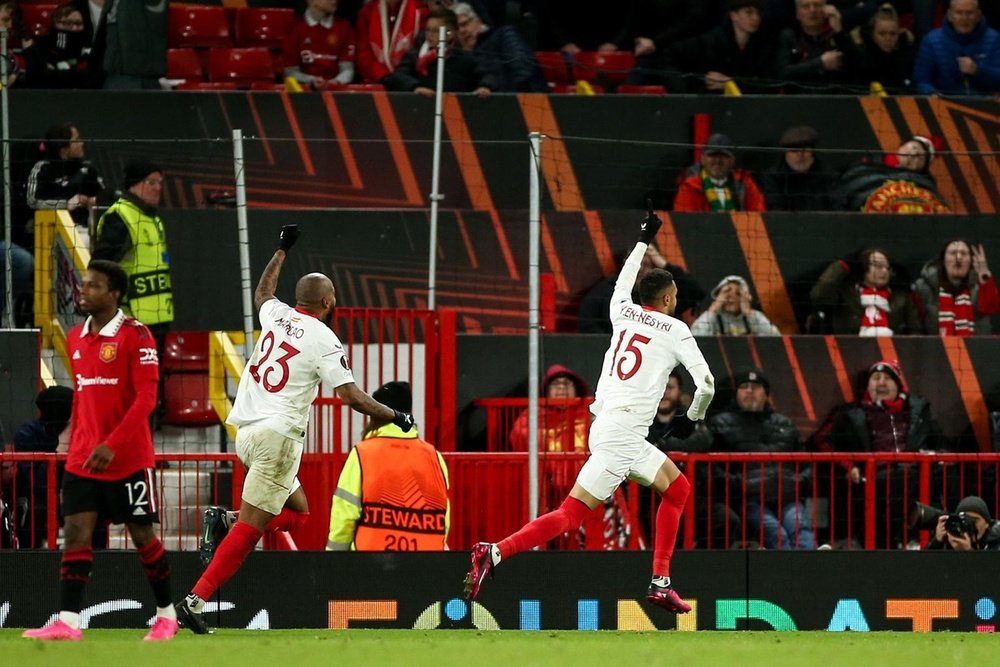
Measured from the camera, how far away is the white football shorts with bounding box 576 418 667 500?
9867mm

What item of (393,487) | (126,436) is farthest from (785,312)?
(126,436)

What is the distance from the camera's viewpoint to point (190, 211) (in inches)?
534

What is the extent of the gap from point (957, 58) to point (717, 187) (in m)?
3.23

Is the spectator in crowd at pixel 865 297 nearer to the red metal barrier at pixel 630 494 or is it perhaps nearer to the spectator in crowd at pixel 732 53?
the red metal barrier at pixel 630 494

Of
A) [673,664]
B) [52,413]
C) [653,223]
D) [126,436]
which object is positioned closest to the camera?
[673,664]

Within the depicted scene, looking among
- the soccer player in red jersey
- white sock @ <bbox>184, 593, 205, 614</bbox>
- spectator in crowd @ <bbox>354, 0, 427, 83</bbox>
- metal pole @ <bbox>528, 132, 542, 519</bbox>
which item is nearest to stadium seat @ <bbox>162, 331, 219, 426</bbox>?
metal pole @ <bbox>528, 132, 542, 519</bbox>

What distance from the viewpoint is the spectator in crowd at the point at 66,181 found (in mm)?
13188

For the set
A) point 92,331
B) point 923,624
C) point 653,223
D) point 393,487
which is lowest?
point 923,624

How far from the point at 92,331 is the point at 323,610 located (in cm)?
263

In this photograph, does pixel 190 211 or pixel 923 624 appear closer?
pixel 923 624

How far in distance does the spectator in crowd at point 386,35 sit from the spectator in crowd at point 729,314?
426 cm

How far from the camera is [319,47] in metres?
16.4

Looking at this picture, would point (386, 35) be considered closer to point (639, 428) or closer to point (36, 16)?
point (36, 16)

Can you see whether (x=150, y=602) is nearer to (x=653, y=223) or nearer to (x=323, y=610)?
(x=323, y=610)
